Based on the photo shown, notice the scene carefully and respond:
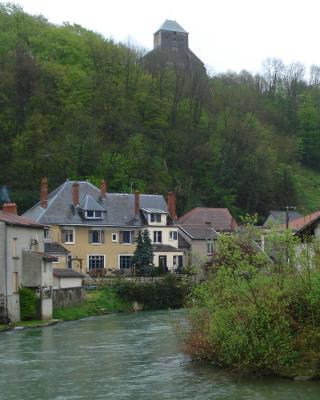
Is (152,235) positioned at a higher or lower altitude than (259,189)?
lower

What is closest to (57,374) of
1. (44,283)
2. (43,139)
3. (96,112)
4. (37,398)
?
(37,398)

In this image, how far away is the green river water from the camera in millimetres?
22953

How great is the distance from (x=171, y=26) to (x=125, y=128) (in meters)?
48.1

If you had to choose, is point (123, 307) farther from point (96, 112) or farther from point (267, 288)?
point (96, 112)

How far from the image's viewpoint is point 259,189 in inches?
4003

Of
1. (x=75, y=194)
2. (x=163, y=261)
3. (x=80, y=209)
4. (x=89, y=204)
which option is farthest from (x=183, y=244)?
(x=75, y=194)

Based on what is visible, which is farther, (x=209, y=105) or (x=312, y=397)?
(x=209, y=105)

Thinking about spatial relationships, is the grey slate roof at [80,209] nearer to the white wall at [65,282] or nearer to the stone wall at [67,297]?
the white wall at [65,282]

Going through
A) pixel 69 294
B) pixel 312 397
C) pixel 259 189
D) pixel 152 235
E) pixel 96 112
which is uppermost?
pixel 96 112

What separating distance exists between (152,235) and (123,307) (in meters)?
17.0

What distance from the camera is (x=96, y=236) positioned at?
7000 cm

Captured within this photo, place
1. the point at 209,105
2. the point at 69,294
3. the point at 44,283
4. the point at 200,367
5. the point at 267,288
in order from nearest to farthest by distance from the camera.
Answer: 1. the point at 267,288
2. the point at 200,367
3. the point at 44,283
4. the point at 69,294
5. the point at 209,105

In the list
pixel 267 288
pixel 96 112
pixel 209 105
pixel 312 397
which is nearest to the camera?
pixel 312 397

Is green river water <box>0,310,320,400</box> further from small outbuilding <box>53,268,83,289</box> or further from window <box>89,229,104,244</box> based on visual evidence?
window <box>89,229,104,244</box>
